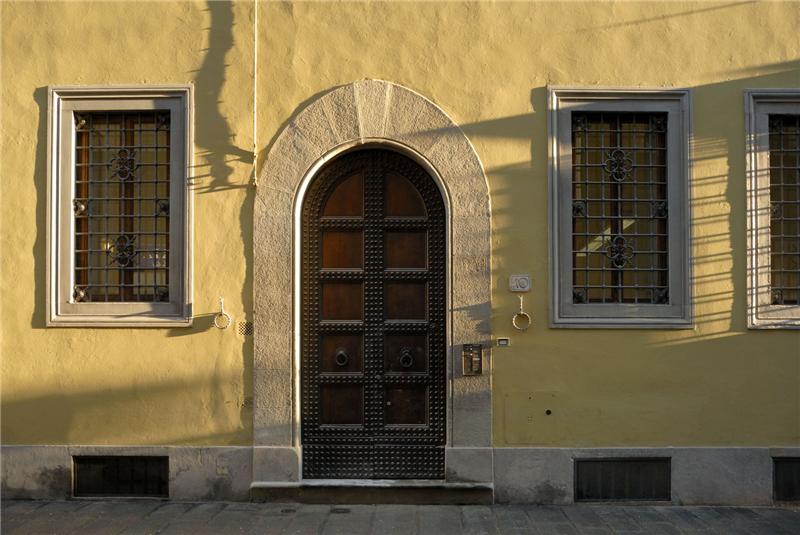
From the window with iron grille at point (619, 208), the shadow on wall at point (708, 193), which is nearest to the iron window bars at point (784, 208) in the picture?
the shadow on wall at point (708, 193)

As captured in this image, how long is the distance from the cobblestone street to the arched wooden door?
54cm

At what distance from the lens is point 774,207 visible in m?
7.28

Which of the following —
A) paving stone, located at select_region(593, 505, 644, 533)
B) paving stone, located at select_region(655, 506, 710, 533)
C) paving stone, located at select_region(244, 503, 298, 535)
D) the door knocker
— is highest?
the door knocker

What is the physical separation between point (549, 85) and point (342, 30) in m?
2.10

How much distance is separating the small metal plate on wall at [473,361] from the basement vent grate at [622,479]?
1.32 metres

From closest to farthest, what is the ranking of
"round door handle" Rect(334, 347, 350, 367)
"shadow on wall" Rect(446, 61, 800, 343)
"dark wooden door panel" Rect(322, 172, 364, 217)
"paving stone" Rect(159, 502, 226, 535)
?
"paving stone" Rect(159, 502, 226, 535)
"shadow on wall" Rect(446, 61, 800, 343)
"round door handle" Rect(334, 347, 350, 367)
"dark wooden door panel" Rect(322, 172, 364, 217)

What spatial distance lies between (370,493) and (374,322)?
5.38 ft

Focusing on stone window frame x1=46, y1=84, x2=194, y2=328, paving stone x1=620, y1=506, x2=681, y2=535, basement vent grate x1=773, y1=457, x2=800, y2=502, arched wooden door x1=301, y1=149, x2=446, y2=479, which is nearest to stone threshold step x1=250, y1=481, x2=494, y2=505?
arched wooden door x1=301, y1=149, x2=446, y2=479

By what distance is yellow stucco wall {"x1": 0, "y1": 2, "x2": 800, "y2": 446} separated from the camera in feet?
23.1

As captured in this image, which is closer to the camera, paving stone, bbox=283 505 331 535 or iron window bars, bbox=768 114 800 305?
paving stone, bbox=283 505 331 535

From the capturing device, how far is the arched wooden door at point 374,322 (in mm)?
7184

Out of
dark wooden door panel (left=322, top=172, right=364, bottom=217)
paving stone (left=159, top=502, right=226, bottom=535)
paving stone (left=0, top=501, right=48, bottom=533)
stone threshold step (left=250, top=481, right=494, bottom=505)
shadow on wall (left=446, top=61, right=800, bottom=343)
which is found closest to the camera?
paving stone (left=159, top=502, right=226, bottom=535)

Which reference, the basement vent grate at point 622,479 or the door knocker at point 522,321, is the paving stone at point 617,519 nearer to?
the basement vent grate at point 622,479

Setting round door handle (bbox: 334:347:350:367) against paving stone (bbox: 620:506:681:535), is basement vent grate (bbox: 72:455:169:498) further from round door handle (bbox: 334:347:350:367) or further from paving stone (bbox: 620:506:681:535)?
paving stone (bbox: 620:506:681:535)
